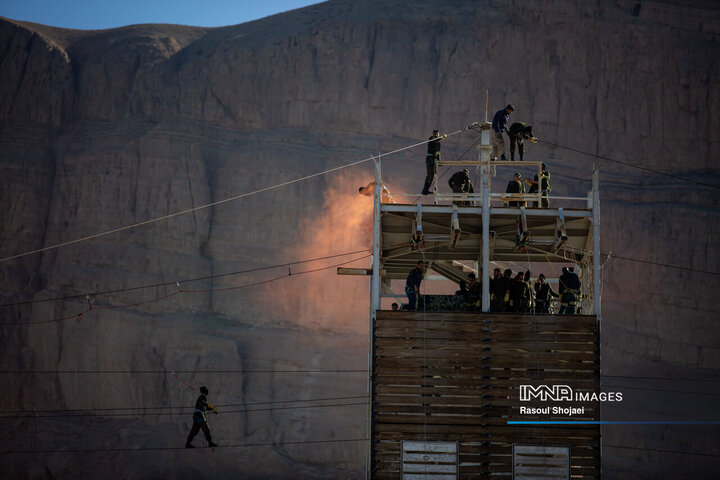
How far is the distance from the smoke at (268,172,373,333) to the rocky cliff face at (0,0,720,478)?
0.11 metres

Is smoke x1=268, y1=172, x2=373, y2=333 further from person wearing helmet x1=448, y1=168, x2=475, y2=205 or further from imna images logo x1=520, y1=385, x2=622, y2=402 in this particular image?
imna images logo x1=520, y1=385, x2=622, y2=402

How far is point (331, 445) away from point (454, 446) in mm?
20048

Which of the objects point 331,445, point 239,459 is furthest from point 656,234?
point 239,459

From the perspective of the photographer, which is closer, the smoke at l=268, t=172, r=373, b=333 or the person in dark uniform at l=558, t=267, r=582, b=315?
the person in dark uniform at l=558, t=267, r=582, b=315

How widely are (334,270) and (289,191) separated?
4.68 meters

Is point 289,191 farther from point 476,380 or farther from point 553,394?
point 553,394

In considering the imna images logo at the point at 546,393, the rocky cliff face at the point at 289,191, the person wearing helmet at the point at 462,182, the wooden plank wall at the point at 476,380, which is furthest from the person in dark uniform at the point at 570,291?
the rocky cliff face at the point at 289,191

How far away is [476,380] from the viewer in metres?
25.5

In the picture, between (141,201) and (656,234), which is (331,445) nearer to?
(141,201)

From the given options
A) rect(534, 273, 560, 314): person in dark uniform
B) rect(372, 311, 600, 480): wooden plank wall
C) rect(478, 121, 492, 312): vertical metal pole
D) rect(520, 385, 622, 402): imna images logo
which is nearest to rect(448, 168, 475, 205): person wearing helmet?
rect(478, 121, 492, 312): vertical metal pole

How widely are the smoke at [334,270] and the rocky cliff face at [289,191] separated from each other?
0.35 feet

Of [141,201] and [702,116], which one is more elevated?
[702,116]

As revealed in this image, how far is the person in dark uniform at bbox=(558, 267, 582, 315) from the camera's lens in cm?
2636

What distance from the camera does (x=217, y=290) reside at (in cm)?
4766
